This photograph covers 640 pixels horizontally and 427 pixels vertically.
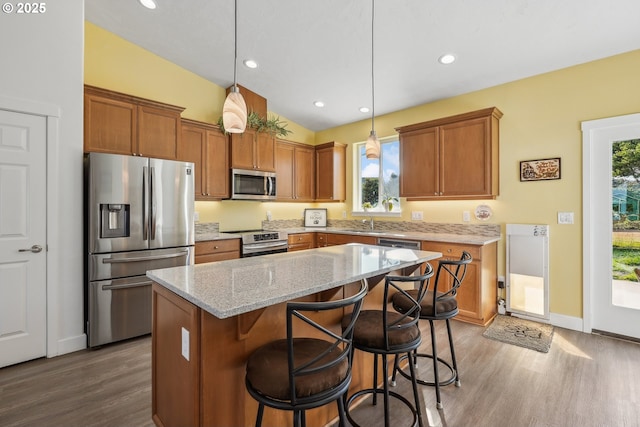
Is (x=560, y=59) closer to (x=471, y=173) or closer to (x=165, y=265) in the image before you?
(x=471, y=173)

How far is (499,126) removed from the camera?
3734mm

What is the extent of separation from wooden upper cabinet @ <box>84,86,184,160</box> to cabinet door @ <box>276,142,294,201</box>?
70.0 inches

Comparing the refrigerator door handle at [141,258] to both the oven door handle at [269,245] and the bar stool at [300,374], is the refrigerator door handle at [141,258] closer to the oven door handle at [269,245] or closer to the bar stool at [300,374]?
the oven door handle at [269,245]

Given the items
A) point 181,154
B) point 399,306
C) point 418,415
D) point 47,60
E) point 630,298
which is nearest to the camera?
point 418,415

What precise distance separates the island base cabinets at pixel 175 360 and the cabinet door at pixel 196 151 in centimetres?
265

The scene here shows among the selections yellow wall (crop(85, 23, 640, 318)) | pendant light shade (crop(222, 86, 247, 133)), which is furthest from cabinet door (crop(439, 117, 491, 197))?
pendant light shade (crop(222, 86, 247, 133))

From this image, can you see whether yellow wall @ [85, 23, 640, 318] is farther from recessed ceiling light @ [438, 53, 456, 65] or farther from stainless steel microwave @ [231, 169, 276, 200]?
recessed ceiling light @ [438, 53, 456, 65]

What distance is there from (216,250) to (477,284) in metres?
3.13

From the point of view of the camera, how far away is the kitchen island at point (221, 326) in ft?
4.24

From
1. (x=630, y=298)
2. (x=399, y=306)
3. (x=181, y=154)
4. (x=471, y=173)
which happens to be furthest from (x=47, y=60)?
(x=630, y=298)

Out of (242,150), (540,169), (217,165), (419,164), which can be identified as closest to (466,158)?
(419,164)

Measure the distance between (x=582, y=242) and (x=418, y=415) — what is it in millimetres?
2783

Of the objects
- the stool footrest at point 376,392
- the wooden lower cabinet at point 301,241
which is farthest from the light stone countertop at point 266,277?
the wooden lower cabinet at point 301,241

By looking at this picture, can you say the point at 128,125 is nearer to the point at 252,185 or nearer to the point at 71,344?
the point at 252,185
